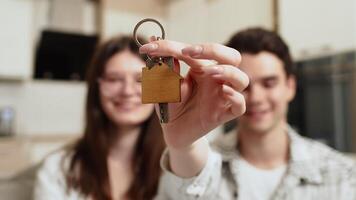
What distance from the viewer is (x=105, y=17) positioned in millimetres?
2975

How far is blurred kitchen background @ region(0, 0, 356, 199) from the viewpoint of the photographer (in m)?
1.78

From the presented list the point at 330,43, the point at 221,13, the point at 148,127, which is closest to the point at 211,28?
the point at 221,13

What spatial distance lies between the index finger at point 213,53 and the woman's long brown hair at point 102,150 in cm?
60

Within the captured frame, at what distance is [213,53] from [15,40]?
8.11 feet

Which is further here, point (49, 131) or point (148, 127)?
point (49, 131)

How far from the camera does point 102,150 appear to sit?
1.15m

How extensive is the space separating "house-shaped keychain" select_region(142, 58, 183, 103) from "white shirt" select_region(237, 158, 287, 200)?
564 millimetres

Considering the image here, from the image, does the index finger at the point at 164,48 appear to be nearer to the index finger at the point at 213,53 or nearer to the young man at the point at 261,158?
the index finger at the point at 213,53

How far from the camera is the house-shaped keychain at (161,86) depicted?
0.44 m

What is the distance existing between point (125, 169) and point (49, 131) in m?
2.02

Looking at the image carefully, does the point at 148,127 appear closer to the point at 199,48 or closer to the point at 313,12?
the point at 199,48

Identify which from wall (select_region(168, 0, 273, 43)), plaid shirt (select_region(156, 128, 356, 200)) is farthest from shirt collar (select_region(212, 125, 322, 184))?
wall (select_region(168, 0, 273, 43))

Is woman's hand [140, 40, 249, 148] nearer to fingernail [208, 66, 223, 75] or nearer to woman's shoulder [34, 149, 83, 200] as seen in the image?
fingernail [208, 66, 223, 75]

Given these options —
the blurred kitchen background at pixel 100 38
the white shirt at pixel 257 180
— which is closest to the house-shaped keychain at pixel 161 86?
the white shirt at pixel 257 180
